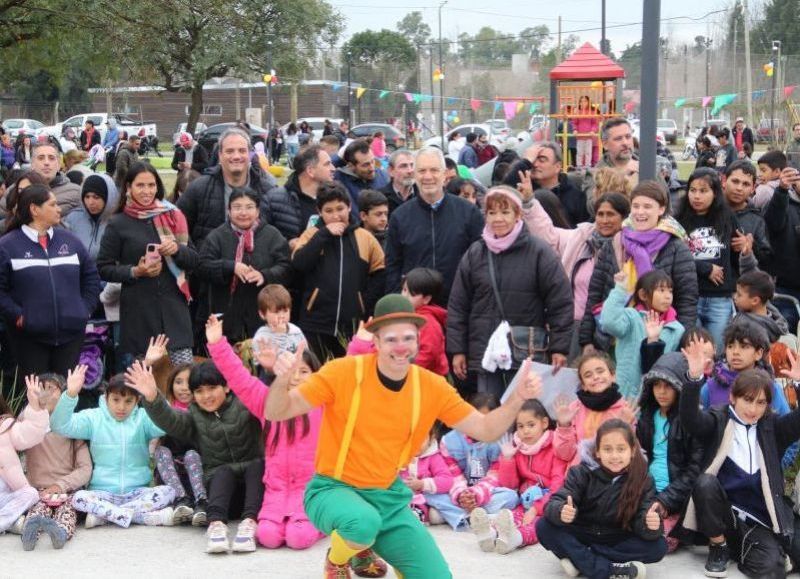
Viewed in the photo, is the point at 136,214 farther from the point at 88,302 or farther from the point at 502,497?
the point at 502,497

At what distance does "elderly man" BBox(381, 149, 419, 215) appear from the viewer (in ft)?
28.2

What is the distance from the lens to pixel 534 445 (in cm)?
633

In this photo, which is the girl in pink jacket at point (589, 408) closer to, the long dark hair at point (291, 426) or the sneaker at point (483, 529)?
the sneaker at point (483, 529)

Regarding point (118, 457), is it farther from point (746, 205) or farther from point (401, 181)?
point (746, 205)

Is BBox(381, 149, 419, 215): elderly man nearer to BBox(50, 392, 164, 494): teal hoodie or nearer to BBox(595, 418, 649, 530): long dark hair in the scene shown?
BBox(50, 392, 164, 494): teal hoodie

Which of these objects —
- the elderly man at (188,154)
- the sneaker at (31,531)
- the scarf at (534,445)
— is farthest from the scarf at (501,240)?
the elderly man at (188,154)

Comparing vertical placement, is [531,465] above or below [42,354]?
below

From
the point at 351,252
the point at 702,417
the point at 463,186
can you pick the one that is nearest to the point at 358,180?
the point at 463,186

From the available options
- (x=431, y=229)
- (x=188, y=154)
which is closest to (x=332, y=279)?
(x=431, y=229)

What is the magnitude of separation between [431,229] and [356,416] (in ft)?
8.70

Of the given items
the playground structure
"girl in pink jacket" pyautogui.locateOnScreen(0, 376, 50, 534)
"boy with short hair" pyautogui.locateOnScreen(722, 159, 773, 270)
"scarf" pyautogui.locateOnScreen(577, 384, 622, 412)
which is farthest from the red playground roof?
"girl in pink jacket" pyautogui.locateOnScreen(0, 376, 50, 534)

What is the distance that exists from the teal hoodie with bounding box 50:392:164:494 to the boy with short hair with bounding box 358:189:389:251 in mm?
2377

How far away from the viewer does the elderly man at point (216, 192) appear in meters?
7.98

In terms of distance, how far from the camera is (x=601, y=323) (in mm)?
6555
